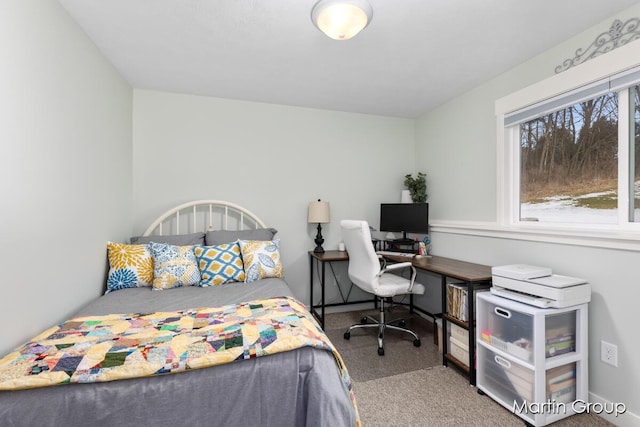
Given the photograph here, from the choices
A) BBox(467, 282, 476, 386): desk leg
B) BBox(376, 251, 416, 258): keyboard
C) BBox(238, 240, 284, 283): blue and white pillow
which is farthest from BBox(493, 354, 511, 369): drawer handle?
BBox(238, 240, 284, 283): blue and white pillow

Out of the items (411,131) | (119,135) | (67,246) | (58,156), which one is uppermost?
(411,131)

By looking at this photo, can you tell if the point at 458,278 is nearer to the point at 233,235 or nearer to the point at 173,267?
the point at 233,235

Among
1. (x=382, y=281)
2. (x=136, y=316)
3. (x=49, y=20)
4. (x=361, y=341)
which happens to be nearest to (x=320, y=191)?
(x=382, y=281)

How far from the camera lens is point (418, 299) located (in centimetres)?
351

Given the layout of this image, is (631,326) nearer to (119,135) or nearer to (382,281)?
(382,281)

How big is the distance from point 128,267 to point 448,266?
8.35 ft

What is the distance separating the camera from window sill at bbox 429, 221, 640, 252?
166 cm

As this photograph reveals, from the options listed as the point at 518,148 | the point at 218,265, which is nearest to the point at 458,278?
the point at 518,148

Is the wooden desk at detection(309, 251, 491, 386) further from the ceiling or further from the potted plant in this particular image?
the ceiling

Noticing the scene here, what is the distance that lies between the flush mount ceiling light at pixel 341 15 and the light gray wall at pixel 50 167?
1.44m

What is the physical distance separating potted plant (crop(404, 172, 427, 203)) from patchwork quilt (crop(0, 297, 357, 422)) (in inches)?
92.5

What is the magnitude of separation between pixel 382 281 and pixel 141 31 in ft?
8.60

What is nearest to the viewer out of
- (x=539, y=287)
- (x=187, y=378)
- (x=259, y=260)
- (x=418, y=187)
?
(x=187, y=378)

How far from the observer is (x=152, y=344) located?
4.03 feet
